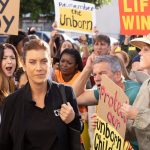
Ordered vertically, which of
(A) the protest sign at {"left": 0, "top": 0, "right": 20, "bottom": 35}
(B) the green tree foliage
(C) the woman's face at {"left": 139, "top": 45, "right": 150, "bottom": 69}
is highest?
(B) the green tree foliage

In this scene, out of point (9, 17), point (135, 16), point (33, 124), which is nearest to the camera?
point (33, 124)

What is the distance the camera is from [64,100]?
381cm

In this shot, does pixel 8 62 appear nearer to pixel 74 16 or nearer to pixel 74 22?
pixel 74 22

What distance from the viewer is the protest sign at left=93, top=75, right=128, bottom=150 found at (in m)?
3.73

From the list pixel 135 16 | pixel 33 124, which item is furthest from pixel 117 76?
pixel 135 16

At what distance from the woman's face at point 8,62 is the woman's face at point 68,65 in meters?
1.05

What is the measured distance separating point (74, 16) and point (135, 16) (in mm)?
1776

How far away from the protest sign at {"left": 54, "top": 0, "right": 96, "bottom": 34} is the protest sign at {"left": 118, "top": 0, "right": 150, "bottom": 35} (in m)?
1.37

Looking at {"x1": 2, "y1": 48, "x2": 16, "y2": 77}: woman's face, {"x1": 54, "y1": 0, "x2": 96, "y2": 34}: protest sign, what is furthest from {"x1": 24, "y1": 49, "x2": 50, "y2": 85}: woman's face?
{"x1": 54, "y1": 0, "x2": 96, "y2": 34}: protest sign

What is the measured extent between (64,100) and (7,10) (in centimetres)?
302

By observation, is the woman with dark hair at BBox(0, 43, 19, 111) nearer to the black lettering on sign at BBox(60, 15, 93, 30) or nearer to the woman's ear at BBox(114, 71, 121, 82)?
the woman's ear at BBox(114, 71, 121, 82)

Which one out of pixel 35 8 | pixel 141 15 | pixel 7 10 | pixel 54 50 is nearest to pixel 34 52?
pixel 7 10

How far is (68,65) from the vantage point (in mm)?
6656

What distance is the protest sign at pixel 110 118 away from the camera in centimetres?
373
